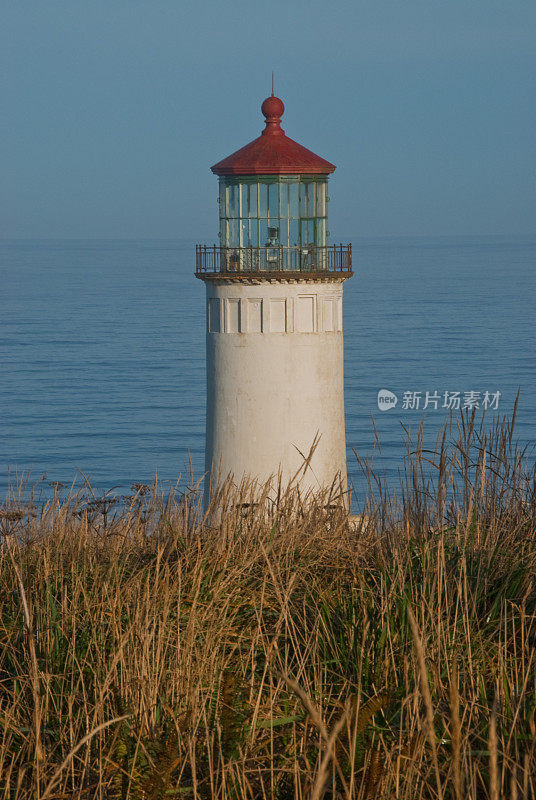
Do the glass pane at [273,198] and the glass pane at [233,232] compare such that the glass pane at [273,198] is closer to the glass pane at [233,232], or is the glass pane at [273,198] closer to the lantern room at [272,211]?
the lantern room at [272,211]

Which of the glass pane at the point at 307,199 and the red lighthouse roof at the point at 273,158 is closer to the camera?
the red lighthouse roof at the point at 273,158

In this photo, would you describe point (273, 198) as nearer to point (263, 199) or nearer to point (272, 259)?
point (263, 199)

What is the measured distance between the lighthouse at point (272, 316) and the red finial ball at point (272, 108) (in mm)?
341

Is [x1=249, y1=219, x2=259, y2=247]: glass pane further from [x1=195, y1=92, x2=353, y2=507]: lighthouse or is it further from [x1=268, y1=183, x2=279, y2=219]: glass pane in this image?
[x1=268, y1=183, x2=279, y2=219]: glass pane

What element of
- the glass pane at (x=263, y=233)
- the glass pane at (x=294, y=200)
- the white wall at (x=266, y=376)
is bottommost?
the white wall at (x=266, y=376)

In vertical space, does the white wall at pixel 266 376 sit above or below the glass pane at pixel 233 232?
below

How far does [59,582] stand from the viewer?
152 inches

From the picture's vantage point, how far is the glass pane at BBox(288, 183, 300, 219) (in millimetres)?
13477

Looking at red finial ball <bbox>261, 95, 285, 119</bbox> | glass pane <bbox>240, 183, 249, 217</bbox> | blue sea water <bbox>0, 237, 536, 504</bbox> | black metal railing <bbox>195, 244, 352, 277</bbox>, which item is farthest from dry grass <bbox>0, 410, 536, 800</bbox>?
red finial ball <bbox>261, 95, 285, 119</bbox>

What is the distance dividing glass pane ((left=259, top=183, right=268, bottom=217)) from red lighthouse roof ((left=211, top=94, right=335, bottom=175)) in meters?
0.18

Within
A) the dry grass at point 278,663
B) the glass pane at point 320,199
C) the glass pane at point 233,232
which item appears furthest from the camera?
the glass pane at point 320,199

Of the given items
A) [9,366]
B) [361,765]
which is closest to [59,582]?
[361,765]

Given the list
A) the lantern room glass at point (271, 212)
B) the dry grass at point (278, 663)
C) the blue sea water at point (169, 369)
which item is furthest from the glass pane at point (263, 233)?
the dry grass at point (278, 663)

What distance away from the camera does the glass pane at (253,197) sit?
44.1 feet
